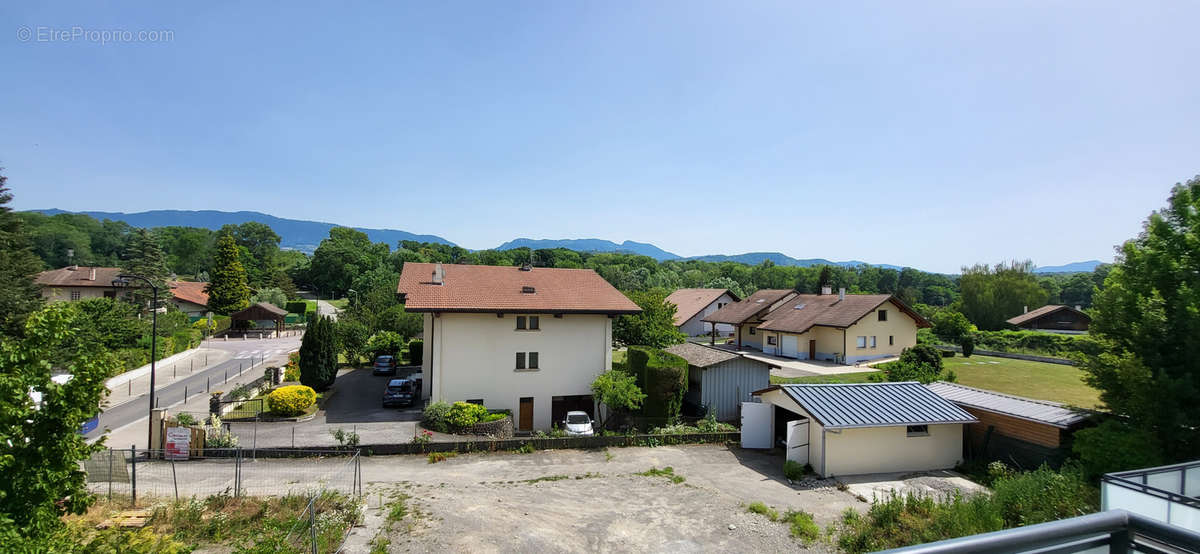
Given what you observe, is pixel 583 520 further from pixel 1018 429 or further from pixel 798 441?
pixel 1018 429

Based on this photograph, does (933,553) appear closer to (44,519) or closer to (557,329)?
(44,519)

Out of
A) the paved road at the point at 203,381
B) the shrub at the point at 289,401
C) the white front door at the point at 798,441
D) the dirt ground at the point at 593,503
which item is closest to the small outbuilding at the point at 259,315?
the paved road at the point at 203,381

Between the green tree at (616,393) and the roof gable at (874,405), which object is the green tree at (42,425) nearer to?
the roof gable at (874,405)

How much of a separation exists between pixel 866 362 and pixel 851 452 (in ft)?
86.3

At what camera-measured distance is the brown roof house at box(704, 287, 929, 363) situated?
42.1 metres

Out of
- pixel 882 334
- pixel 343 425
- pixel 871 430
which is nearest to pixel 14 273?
pixel 343 425

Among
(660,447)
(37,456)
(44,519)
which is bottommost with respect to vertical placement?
(660,447)

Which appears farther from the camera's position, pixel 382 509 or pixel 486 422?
pixel 486 422

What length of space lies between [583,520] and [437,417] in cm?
1175

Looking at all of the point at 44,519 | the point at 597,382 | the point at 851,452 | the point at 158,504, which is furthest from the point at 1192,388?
the point at 158,504

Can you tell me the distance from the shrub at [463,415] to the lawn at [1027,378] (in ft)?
86.4

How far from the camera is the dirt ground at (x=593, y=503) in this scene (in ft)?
41.7

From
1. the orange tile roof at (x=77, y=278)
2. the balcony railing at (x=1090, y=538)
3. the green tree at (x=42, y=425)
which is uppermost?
the orange tile roof at (x=77, y=278)

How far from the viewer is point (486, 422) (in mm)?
23438
